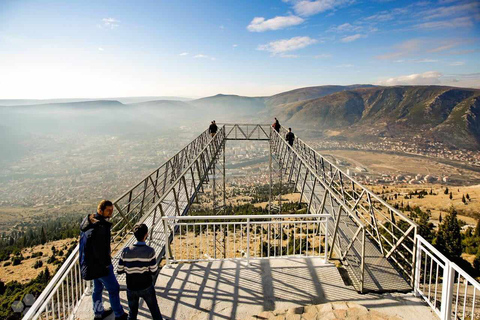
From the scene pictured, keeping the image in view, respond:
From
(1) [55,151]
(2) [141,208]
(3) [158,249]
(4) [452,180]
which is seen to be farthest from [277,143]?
(1) [55,151]

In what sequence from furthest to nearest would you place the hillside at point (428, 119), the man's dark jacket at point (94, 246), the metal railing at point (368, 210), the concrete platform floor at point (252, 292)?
1. the hillside at point (428, 119)
2. the metal railing at point (368, 210)
3. the concrete platform floor at point (252, 292)
4. the man's dark jacket at point (94, 246)

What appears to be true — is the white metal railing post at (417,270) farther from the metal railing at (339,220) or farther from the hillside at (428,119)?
the hillside at (428,119)

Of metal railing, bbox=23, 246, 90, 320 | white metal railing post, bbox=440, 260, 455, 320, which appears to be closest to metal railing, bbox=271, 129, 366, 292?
white metal railing post, bbox=440, 260, 455, 320

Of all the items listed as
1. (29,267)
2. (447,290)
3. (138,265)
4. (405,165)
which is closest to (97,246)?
(138,265)

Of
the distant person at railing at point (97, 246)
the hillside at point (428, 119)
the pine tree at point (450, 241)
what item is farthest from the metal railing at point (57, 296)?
the hillside at point (428, 119)

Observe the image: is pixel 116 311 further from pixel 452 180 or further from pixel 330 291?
pixel 452 180

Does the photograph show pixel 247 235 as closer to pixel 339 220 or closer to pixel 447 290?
pixel 339 220
